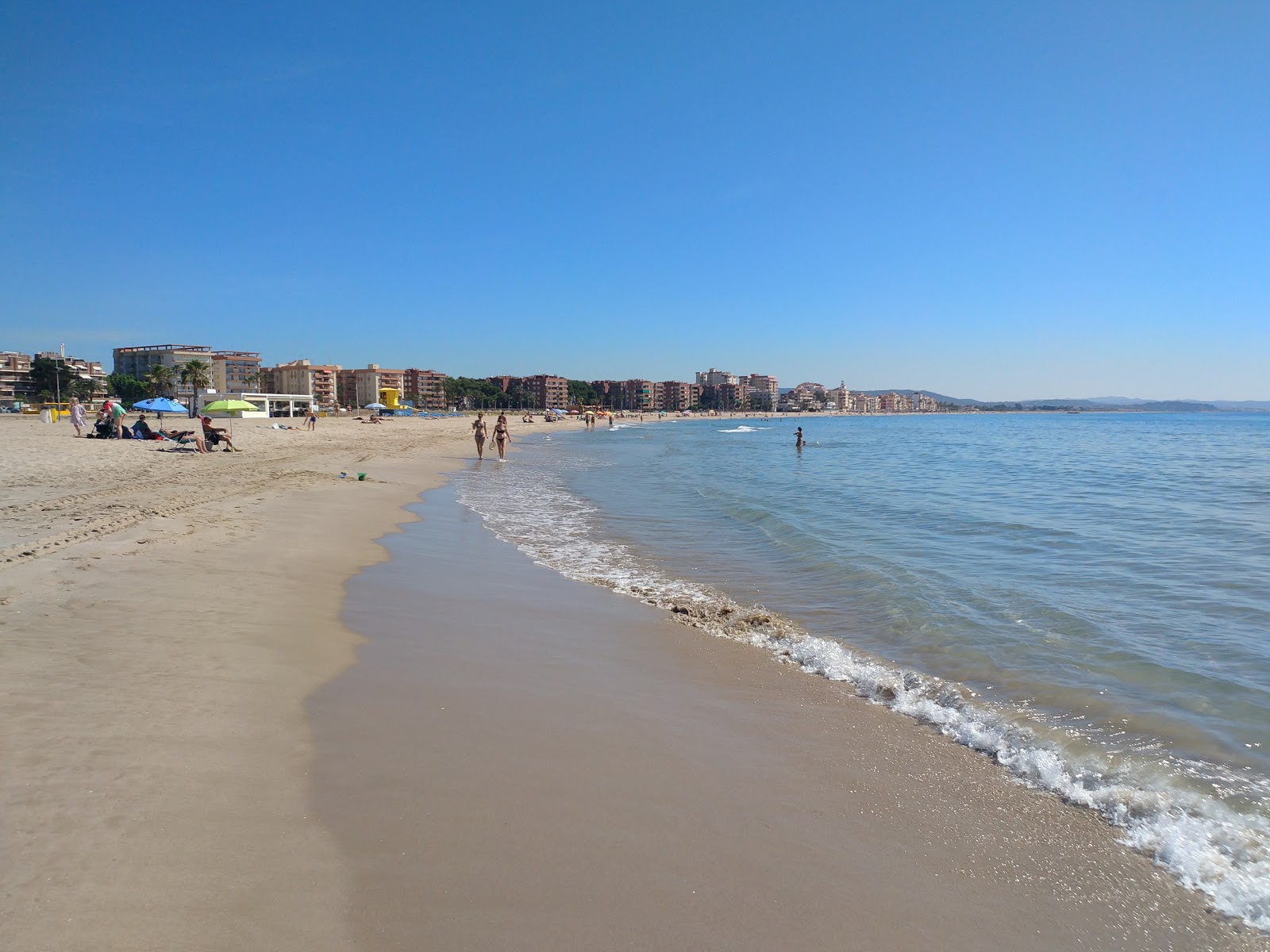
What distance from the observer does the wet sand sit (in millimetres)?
2523

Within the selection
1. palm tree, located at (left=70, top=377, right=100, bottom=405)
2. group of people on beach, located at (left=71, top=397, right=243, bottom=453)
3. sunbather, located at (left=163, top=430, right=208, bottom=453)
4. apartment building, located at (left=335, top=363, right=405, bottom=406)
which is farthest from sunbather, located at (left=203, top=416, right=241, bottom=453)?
apartment building, located at (left=335, top=363, right=405, bottom=406)

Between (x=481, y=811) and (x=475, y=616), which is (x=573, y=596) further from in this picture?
(x=481, y=811)

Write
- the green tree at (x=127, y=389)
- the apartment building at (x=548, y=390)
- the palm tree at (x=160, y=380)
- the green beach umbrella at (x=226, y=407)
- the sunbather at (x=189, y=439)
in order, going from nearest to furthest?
1. the sunbather at (x=189, y=439)
2. the green beach umbrella at (x=226, y=407)
3. the palm tree at (x=160, y=380)
4. the green tree at (x=127, y=389)
5. the apartment building at (x=548, y=390)

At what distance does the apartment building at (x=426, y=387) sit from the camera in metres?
166

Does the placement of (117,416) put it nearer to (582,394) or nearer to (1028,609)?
(1028,609)

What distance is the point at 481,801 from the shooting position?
3154mm

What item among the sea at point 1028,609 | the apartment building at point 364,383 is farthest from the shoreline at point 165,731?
the apartment building at point 364,383

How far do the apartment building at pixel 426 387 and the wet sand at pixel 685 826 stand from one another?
542 feet

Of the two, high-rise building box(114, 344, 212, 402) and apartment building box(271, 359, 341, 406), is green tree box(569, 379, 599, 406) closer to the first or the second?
apartment building box(271, 359, 341, 406)

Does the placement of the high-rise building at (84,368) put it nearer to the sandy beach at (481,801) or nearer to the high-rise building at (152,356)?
the high-rise building at (152,356)

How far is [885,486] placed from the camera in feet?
66.9

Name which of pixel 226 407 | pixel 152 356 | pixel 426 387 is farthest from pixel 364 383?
pixel 226 407

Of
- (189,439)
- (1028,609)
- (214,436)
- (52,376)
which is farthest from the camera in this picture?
(52,376)

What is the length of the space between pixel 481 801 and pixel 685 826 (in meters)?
0.90
